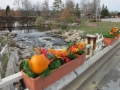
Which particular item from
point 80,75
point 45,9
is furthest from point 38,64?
point 45,9

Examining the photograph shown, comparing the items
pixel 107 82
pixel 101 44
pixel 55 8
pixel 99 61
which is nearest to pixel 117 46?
pixel 101 44

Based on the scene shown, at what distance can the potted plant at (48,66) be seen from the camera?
109 centimetres

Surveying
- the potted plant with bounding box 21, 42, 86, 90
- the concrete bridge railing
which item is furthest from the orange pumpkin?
the concrete bridge railing

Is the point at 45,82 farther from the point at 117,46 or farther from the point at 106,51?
the point at 117,46

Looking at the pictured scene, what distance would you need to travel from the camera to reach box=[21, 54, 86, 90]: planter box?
43.8 inches

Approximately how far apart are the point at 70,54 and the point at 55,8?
3179cm

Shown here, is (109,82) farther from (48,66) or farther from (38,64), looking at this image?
(38,64)

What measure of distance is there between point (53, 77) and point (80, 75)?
56cm

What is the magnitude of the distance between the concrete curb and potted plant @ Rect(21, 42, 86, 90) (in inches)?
2.2

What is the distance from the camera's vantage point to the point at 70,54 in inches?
62.4

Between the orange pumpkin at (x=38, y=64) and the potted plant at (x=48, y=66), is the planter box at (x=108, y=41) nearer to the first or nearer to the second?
the potted plant at (x=48, y=66)

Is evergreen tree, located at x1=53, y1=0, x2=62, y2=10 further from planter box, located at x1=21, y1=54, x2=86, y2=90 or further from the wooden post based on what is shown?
planter box, located at x1=21, y1=54, x2=86, y2=90

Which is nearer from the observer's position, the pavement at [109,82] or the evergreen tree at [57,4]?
the pavement at [109,82]

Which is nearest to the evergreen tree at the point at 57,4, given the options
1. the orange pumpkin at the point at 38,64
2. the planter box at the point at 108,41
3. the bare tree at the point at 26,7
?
the bare tree at the point at 26,7
